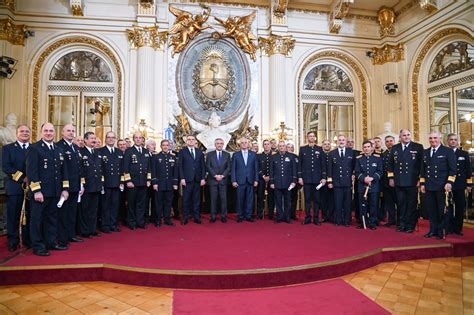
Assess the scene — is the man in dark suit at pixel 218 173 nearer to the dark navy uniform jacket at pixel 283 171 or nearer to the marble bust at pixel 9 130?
the dark navy uniform jacket at pixel 283 171

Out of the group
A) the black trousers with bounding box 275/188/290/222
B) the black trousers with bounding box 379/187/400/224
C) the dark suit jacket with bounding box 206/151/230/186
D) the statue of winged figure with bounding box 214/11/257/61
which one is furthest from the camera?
the statue of winged figure with bounding box 214/11/257/61

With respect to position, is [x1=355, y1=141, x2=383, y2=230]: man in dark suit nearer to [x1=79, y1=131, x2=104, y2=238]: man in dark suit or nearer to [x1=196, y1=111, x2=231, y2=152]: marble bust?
[x1=196, y1=111, x2=231, y2=152]: marble bust

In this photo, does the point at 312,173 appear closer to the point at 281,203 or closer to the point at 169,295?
the point at 281,203

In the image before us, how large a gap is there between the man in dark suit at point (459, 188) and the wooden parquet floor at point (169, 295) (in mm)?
1525

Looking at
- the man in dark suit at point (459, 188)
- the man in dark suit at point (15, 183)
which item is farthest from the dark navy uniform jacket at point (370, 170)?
the man in dark suit at point (15, 183)

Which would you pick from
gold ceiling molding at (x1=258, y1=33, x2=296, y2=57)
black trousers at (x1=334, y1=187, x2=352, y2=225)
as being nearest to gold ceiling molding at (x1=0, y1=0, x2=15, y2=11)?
gold ceiling molding at (x1=258, y1=33, x2=296, y2=57)

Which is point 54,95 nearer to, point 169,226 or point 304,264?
point 169,226

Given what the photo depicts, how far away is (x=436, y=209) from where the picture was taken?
4.59 m

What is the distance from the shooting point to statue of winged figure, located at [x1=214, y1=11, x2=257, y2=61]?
8352 millimetres

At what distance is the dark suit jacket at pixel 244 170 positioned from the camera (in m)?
5.79

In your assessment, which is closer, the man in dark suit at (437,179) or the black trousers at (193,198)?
the man in dark suit at (437,179)

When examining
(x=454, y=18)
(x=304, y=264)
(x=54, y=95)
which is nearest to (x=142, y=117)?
(x=54, y=95)

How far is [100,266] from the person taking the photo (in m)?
3.11

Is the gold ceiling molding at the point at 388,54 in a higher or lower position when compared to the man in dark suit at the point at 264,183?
higher
